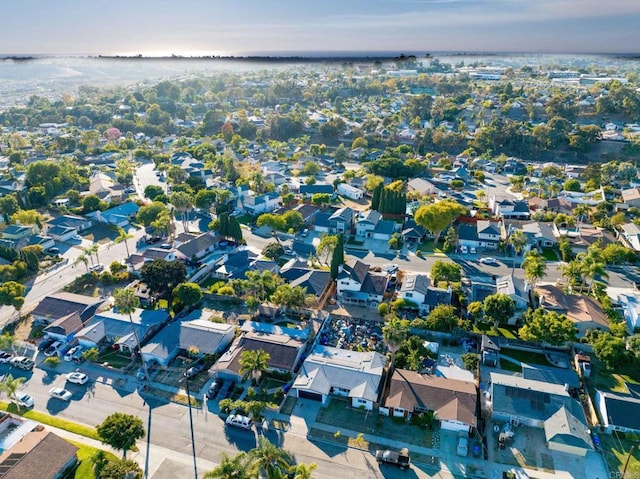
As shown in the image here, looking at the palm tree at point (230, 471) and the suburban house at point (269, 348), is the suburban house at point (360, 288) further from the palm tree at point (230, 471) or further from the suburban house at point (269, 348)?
the palm tree at point (230, 471)

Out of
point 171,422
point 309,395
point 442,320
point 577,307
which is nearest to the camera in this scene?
point 171,422

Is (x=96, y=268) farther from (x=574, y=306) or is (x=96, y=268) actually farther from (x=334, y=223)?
(x=574, y=306)

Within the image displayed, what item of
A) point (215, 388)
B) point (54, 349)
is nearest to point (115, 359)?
point (54, 349)

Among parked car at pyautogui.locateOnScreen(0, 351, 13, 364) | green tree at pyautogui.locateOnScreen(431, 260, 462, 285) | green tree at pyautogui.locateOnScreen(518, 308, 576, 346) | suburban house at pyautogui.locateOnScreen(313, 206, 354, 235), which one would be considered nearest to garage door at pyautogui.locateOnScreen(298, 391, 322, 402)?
green tree at pyautogui.locateOnScreen(518, 308, 576, 346)

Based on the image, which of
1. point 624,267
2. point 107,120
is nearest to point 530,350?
point 624,267

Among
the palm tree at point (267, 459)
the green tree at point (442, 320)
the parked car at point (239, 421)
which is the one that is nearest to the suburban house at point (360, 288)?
the green tree at point (442, 320)

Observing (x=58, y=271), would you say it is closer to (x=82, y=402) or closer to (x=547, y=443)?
(x=82, y=402)
